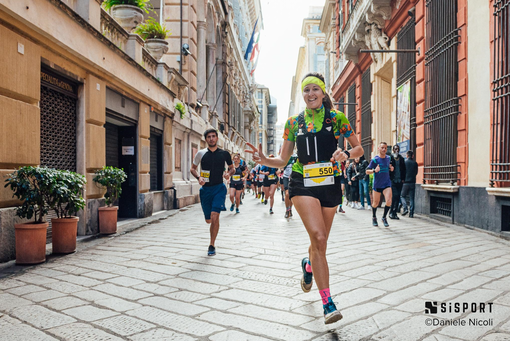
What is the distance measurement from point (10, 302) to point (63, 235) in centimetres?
246

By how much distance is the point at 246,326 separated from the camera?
3.07 meters

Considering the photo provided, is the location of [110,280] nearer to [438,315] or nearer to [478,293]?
[438,315]

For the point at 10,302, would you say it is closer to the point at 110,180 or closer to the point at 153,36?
the point at 110,180

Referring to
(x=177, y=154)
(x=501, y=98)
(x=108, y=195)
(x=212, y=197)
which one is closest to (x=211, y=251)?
(x=212, y=197)

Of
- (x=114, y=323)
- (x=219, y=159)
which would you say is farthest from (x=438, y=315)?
(x=219, y=159)

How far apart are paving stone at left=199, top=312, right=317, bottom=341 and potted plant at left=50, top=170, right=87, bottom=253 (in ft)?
10.4

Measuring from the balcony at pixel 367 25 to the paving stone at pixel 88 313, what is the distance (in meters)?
14.1

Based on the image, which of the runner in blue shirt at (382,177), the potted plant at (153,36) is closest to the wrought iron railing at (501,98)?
the runner in blue shirt at (382,177)

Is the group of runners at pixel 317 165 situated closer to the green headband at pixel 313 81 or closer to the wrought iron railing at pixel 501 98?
the green headband at pixel 313 81

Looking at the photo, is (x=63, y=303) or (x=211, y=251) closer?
(x=63, y=303)

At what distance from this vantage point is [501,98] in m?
7.54

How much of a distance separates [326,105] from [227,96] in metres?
27.5

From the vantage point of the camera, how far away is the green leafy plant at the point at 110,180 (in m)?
8.05

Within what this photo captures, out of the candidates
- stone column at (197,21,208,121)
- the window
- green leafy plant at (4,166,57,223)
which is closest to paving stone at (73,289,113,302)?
green leafy plant at (4,166,57,223)
